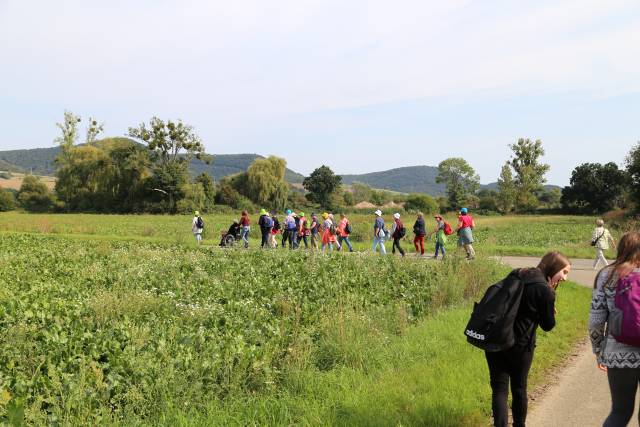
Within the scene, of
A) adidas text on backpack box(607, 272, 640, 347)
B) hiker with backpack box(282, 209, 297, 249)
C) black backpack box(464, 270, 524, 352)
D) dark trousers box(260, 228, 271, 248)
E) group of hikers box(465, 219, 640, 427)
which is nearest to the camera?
adidas text on backpack box(607, 272, 640, 347)

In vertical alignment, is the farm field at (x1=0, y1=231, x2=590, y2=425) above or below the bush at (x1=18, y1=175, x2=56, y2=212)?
below

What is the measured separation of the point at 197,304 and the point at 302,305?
6.03ft

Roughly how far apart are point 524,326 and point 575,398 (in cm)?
215

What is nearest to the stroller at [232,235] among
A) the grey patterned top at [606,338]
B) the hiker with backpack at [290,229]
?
the hiker with backpack at [290,229]

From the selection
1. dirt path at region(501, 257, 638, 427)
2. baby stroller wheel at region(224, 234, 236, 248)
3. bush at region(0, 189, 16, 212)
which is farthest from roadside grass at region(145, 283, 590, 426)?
bush at region(0, 189, 16, 212)

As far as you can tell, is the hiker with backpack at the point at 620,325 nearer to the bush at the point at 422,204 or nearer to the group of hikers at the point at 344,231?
the group of hikers at the point at 344,231

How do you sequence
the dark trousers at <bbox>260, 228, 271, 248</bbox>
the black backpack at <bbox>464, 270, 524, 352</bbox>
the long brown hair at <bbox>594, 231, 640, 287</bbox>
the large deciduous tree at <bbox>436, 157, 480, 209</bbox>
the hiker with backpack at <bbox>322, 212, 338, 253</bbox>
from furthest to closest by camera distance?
the large deciduous tree at <bbox>436, 157, 480, 209</bbox>, the dark trousers at <bbox>260, 228, 271, 248</bbox>, the hiker with backpack at <bbox>322, 212, 338, 253</bbox>, the black backpack at <bbox>464, 270, 524, 352</bbox>, the long brown hair at <bbox>594, 231, 640, 287</bbox>

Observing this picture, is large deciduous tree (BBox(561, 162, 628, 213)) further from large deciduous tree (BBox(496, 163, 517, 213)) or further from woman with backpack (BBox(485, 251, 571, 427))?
woman with backpack (BBox(485, 251, 571, 427))

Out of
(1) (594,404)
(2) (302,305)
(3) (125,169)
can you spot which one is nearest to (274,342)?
(2) (302,305)

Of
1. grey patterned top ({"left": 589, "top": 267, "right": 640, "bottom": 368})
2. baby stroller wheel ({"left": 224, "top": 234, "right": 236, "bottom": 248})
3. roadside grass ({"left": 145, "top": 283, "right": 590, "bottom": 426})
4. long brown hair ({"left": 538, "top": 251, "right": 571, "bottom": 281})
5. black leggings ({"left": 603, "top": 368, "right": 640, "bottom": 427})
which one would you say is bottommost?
roadside grass ({"left": 145, "top": 283, "right": 590, "bottom": 426})

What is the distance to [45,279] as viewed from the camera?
12.2 meters

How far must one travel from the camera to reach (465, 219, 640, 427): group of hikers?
4.02 meters

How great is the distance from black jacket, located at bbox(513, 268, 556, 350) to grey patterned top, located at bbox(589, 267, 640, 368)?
321mm

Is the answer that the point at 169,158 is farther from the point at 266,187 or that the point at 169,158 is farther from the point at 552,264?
the point at 552,264
